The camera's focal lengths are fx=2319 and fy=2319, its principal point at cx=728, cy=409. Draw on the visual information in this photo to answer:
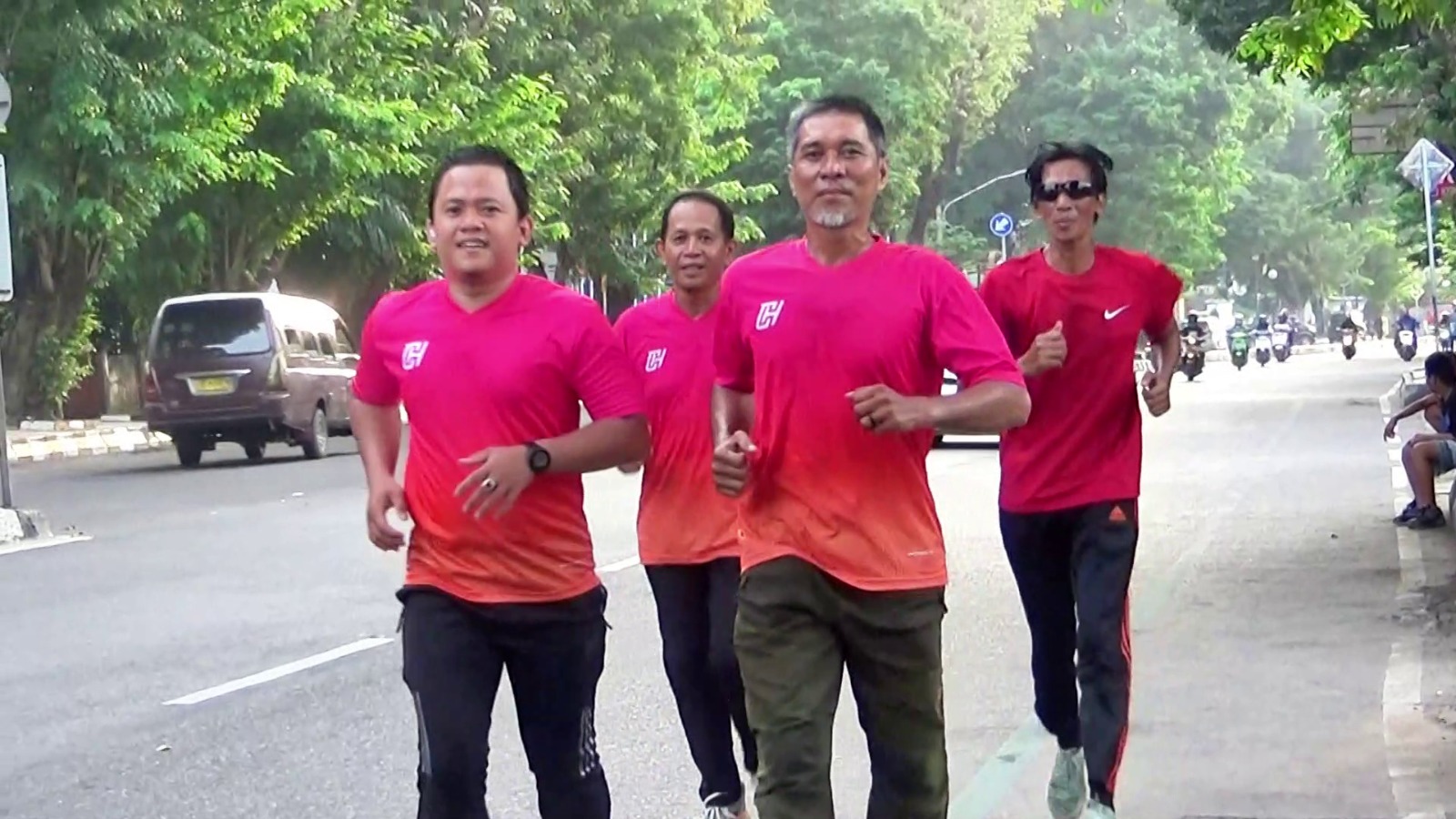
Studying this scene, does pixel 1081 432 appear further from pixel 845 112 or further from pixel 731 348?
pixel 845 112

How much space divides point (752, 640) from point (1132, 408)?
2.13m

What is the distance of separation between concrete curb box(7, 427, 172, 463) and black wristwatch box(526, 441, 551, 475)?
24.6m

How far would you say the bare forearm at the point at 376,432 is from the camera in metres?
5.38

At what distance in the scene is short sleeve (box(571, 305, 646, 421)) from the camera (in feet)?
16.9

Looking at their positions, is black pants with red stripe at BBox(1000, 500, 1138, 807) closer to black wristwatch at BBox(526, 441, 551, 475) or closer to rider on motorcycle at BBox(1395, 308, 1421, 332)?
black wristwatch at BBox(526, 441, 551, 475)

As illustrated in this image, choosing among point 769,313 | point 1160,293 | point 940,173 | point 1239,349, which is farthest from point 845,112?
point 940,173

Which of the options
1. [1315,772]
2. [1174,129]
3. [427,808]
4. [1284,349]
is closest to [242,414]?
[1315,772]

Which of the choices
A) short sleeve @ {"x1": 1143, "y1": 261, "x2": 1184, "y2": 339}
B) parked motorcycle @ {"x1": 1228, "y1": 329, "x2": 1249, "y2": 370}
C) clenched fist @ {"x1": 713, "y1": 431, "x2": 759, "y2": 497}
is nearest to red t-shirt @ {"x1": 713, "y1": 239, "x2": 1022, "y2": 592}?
clenched fist @ {"x1": 713, "y1": 431, "x2": 759, "y2": 497}

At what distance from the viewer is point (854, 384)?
192 inches

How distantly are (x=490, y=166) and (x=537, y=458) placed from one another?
0.71 metres

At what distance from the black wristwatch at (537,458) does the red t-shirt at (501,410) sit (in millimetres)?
71

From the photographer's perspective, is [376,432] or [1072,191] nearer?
[376,432]

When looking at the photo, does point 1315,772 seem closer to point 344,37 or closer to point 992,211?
point 344,37

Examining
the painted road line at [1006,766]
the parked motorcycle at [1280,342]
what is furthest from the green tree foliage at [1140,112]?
the painted road line at [1006,766]
